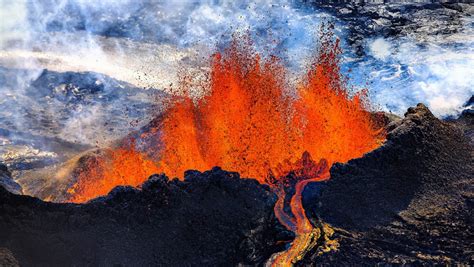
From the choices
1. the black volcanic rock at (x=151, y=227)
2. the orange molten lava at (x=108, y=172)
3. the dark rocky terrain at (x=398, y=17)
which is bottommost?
the black volcanic rock at (x=151, y=227)

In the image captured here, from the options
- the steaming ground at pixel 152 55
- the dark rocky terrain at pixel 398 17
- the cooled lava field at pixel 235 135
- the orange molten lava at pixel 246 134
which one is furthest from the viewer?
the dark rocky terrain at pixel 398 17

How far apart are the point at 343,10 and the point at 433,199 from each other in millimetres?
14477

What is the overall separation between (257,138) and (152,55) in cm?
934

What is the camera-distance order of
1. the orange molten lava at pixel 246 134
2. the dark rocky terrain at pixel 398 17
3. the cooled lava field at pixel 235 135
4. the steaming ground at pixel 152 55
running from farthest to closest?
the dark rocky terrain at pixel 398 17
the steaming ground at pixel 152 55
the orange molten lava at pixel 246 134
the cooled lava field at pixel 235 135

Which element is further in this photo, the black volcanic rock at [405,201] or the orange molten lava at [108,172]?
the orange molten lava at [108,172]

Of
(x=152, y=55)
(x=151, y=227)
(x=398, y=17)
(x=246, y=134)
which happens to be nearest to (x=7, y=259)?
(x=151, y=227)

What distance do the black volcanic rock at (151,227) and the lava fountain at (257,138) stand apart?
943 mm

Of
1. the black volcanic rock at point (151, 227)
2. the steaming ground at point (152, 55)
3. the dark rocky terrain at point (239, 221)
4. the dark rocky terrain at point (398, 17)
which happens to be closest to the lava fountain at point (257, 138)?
the dark rocky terrain at point (239, 221)

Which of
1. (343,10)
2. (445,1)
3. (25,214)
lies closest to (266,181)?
(25,214)

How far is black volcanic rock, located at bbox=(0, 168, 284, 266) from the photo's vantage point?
7.80 metres

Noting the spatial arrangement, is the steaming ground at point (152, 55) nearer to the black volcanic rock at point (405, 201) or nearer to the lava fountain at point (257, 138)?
the lava fountain at point (257, 138)

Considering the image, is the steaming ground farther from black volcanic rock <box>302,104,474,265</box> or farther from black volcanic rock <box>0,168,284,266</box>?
black volcanic rock <box>302,104,474,265</box>

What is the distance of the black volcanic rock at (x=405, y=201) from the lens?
24.9ft

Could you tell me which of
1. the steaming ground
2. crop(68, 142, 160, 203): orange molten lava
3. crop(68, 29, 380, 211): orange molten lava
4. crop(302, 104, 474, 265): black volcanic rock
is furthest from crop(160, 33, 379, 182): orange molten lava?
the steaming ground
